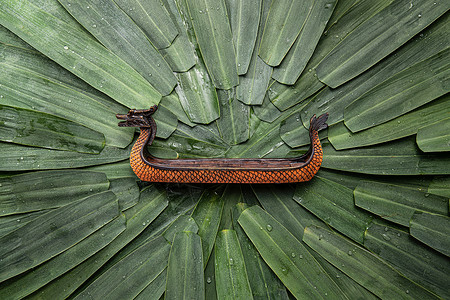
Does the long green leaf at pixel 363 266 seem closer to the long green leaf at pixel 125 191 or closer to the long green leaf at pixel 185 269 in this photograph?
the long green leaf at pixel 185 269

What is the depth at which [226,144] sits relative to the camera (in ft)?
3.33

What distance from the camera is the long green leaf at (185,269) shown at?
0.92 meters

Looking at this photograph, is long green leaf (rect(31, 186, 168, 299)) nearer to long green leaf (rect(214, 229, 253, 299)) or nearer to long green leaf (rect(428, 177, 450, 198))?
long green leaf (rect(214, 229, 253, 299))

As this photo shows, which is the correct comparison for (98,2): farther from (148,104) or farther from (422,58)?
(422,58)

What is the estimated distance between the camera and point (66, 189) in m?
0.95

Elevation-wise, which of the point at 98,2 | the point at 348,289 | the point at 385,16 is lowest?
the point at 348,289

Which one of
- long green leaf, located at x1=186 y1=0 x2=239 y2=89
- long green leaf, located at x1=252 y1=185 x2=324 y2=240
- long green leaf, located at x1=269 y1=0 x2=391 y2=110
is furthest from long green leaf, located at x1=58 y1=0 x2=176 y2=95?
long green leaf, located at x1=252 y1=185 x2=324 y2=240

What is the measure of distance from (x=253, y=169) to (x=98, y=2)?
2.33 ft

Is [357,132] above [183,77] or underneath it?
underneath

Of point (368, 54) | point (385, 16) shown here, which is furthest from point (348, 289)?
point (385, 16)

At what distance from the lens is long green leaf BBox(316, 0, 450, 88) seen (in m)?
0.90

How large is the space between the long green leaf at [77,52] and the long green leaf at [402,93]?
63 centimetres

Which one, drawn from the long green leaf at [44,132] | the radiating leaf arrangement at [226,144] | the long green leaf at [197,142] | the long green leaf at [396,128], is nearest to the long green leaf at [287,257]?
the radiating leaf arrangement at [226,144]

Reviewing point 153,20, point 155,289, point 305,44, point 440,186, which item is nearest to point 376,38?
point 305,44
